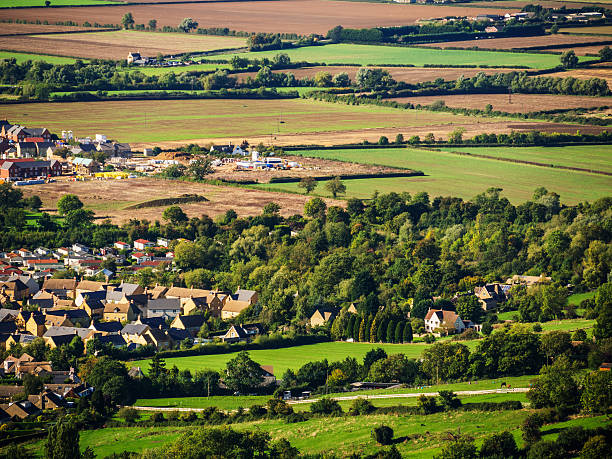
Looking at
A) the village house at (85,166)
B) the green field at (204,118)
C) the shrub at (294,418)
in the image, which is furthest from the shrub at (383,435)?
the green field at (204,118)

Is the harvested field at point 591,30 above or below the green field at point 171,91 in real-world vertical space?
above

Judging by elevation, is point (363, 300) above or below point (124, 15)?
below

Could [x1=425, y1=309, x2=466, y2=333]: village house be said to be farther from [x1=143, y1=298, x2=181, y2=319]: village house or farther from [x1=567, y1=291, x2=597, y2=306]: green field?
[x1=143, y1=298, x2=181, y2=319]: village house

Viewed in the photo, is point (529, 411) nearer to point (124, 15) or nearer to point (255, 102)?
point (255, 102)

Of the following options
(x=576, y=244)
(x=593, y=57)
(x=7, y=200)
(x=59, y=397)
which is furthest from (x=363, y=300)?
(x=593, y=57)

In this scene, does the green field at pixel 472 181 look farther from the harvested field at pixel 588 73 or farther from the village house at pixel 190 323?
the harvested field at pixel 588 73

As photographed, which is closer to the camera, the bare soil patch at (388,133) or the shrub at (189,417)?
the shrub at (189,417)

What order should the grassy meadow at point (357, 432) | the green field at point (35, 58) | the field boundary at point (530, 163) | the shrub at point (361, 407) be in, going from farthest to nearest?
the green field at point (35, 58) < the field boundary at point (530, 163) < the shrub at point (361, 407) < the grassy meadow at point (357, 432)

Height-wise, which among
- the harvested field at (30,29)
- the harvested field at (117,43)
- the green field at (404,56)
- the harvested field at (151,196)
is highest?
the harvested field at (30,29)
